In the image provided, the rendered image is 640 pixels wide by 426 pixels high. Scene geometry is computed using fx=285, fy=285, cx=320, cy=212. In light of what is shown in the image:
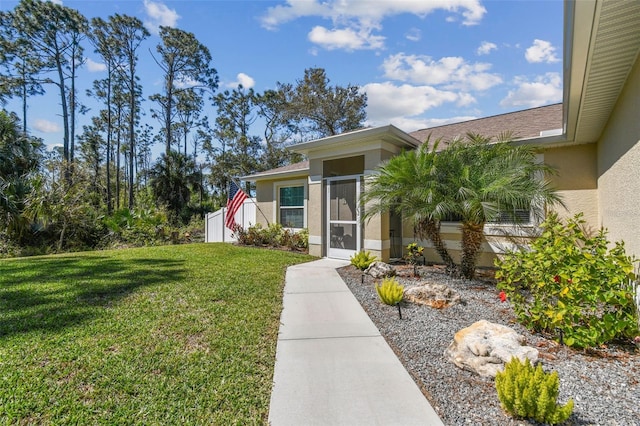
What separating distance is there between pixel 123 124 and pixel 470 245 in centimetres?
3746

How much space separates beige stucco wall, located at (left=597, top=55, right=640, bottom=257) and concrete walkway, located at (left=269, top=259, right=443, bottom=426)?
145 inches

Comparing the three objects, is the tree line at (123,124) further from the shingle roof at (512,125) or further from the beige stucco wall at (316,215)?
the shingle roof at (512,125)

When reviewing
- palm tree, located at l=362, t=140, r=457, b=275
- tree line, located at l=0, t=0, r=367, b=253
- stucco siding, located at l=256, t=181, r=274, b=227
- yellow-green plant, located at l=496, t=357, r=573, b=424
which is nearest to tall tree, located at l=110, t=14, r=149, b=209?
tree line, located at l=0, t=0, r=367, b=253

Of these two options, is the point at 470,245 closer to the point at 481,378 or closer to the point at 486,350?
the point at 486,350

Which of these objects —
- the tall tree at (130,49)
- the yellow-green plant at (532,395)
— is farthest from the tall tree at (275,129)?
the yellow-green plant at (532,395)

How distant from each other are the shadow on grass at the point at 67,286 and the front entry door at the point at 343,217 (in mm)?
4308

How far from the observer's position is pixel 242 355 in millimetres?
3146

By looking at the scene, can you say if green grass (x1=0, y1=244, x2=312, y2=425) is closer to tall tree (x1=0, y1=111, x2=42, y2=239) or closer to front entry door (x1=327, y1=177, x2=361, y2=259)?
front entry door (x1=327, y1=177, x2=361, y2=259)

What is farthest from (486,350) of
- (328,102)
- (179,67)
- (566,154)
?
(179,67)

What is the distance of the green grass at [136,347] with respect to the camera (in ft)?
7.60

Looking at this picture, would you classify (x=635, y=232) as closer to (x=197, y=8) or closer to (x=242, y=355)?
(x=242, y=355)

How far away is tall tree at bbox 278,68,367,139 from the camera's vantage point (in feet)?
79.0

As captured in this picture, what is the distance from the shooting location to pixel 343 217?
870cm

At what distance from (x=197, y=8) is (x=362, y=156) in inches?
270
